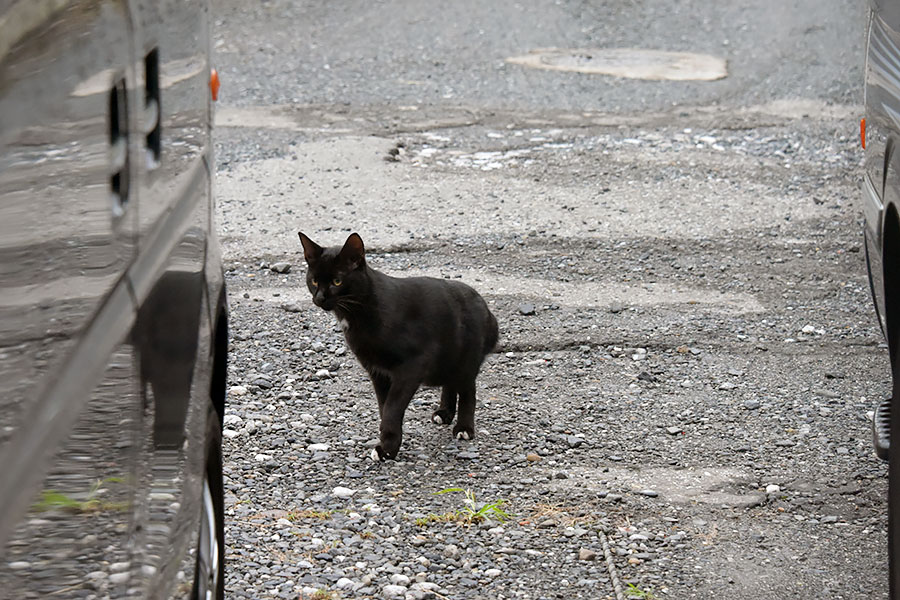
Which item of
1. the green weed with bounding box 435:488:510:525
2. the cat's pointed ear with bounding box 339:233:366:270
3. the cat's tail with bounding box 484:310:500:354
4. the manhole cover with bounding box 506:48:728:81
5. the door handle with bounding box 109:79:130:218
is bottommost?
the green weed with bounding box 435:488:510:525

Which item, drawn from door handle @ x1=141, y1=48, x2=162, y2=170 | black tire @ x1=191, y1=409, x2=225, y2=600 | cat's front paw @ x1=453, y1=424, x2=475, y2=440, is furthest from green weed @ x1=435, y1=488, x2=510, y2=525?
door handle @ x1=141, y1=48, x2=162, y2=170

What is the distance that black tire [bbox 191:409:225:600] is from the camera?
2.83 m

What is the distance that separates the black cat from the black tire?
75.2 inches

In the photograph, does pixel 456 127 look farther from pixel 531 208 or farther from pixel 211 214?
pixel 211 214

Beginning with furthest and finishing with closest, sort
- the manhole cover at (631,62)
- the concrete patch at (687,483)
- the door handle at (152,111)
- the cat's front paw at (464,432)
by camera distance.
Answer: the manhole cover at (631,62) < the cat's front paw at (464,432) < the concrete patch at (687,483) < the door handle at (152,111)

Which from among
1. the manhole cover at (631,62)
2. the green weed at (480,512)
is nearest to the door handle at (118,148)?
the green weed at (480,512)

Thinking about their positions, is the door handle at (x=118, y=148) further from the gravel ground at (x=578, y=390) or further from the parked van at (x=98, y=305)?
the gravel ground at (x=578, y=390)

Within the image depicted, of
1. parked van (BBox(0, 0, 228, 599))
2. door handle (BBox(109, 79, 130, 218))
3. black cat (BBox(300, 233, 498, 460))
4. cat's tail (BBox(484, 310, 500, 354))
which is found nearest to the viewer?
parked van (BBox(0, 0, 228, 599))

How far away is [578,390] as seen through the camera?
19.3 ft

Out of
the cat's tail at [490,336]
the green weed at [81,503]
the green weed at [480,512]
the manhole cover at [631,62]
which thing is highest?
the green weed at [81,503]

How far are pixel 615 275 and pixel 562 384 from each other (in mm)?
1648

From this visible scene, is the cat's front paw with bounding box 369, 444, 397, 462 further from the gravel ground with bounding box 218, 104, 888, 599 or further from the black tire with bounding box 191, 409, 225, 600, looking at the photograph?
the black tire with bounding box 191, 409, 225, 600

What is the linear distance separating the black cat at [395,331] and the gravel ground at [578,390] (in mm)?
212

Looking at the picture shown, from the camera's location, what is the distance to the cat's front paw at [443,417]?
221 inches
